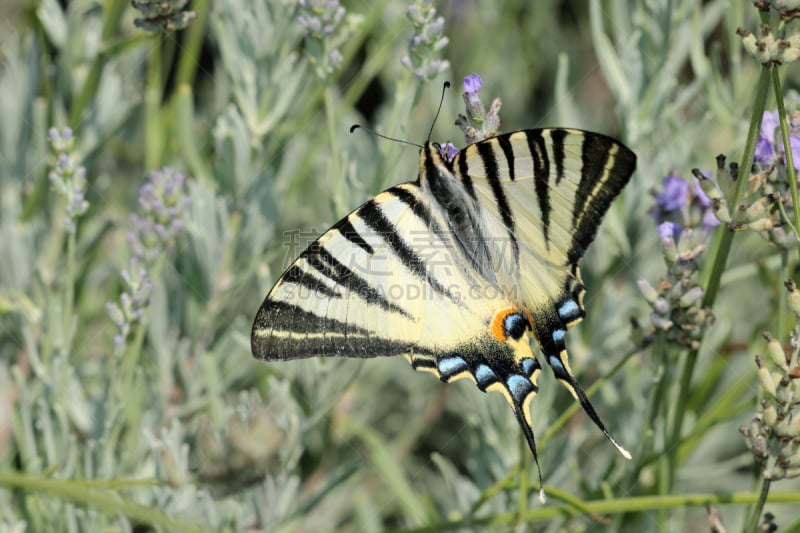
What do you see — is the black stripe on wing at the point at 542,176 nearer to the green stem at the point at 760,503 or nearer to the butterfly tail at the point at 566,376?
the butterfly tail at the point at 566,376

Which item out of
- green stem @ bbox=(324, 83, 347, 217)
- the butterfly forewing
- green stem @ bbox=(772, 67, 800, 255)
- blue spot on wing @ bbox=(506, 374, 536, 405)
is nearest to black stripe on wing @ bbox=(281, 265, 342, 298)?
the butterfly forewing

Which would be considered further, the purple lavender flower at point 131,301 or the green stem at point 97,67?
the green stem at point 97,67

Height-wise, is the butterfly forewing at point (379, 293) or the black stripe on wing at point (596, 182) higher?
the black stripe on wing at point (596, 182)

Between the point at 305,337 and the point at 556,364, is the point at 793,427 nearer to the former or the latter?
the point at 556,364

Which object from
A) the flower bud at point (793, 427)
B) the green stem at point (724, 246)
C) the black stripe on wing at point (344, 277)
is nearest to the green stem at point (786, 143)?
the green stem at point (724, 246)

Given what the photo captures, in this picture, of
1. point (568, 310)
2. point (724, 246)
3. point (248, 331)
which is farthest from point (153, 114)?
point (724, 246)

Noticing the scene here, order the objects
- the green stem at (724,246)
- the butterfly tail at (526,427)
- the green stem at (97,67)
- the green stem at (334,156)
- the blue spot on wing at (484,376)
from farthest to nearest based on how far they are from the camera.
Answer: the green stem at (97,67), the green stem at (334,156), the blue spot on wing at (484,376), the butterfly tail at (526,427), the green stem at (724,246)
